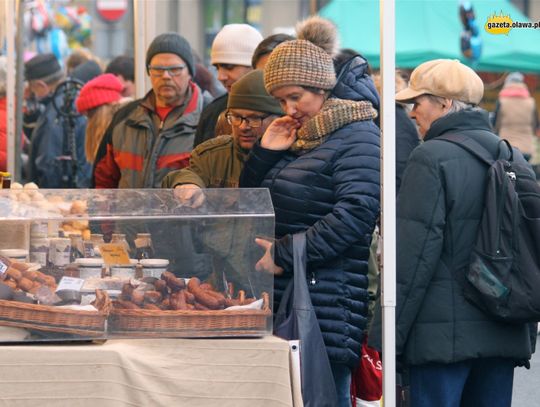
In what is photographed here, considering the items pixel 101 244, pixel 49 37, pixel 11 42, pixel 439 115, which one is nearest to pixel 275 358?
pixel 101 244

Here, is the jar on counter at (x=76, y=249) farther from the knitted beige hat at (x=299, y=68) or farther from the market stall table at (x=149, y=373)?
the knitted beige hat at (x=299, y=68)

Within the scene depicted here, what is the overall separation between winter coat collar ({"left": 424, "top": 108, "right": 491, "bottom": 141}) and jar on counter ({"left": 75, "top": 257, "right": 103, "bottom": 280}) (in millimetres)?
1350

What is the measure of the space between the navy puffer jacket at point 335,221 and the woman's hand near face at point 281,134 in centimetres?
10

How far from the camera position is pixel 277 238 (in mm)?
4398

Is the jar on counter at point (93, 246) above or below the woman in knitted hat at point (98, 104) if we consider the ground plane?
below

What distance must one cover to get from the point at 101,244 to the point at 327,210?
90 cm

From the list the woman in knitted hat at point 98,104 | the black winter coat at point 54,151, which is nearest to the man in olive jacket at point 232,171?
the woman in knitted hat at point 98,104

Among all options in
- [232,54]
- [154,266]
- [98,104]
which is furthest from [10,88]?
[154,266]

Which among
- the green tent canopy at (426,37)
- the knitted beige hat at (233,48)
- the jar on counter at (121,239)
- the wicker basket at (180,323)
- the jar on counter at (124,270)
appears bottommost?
the wicker basket at (180,323)

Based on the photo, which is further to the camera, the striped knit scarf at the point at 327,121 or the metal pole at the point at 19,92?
the metal pole at the point at 19,92

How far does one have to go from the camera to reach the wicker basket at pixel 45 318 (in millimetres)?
3766

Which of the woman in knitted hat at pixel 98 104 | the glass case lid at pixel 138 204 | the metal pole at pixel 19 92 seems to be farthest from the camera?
the woman in knitted hat at pixel 98 104

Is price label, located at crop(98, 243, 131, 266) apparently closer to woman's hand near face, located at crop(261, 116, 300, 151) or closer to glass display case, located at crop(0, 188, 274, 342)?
glass display case, located at crop(0, 188, 274, 342)

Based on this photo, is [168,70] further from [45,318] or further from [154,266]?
[45,318]
